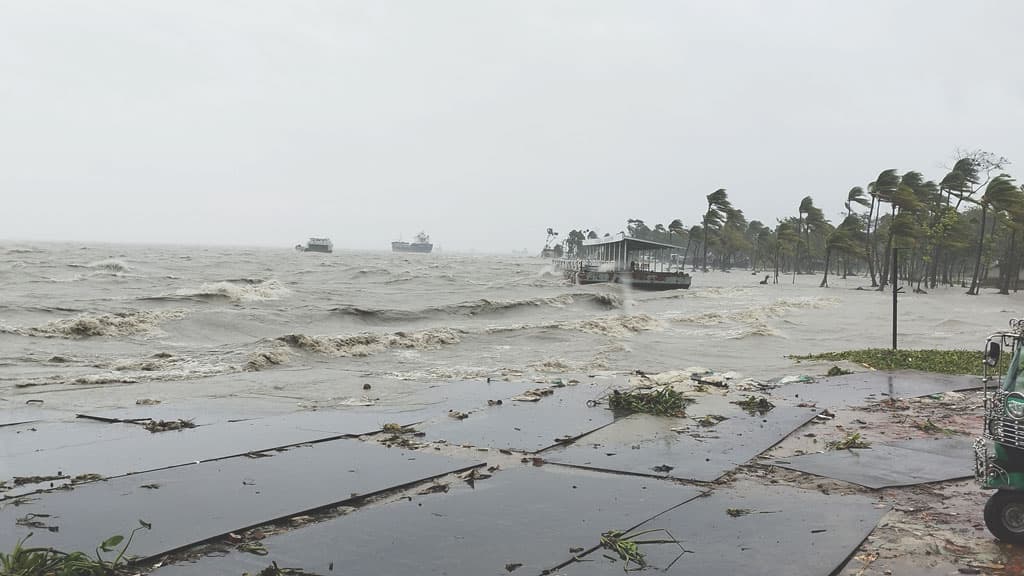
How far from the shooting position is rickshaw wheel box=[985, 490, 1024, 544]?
480 cm

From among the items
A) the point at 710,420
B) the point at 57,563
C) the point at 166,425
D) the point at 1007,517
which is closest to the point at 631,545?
the point at 1007,517

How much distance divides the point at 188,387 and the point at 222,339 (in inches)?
342

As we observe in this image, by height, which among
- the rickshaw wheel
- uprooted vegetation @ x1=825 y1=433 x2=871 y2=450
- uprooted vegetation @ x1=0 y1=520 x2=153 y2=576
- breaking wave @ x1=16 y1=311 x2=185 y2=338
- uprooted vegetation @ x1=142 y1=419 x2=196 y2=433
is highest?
the rickshaw wheel

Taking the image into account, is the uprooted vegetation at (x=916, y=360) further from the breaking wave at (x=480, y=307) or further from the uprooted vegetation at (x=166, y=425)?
the breaking wave at (x=480, y=307)

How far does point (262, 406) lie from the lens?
A: 10.4m

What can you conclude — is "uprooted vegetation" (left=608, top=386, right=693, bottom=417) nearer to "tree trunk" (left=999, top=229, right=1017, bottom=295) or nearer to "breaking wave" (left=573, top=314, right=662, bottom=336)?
"breaking wave" (left=573, top=314, right=662, bottom=336)

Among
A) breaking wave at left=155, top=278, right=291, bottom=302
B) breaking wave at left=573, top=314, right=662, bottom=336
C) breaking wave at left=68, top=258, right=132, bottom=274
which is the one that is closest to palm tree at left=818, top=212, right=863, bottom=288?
breaking wave at left=573, top=314, right=662, bottom=336

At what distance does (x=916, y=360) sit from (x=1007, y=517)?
11.3 meters

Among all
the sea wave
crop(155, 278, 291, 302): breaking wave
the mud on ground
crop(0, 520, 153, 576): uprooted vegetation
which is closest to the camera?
crop(0, 520, 153, 576): uprooted vegetation

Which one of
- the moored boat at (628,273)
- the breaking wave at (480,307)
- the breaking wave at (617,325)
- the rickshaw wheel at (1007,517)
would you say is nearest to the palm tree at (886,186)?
the moored boat at (628,273)

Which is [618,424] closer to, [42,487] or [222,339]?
[42,487]

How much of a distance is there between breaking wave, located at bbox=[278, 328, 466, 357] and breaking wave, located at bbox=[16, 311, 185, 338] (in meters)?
5.87

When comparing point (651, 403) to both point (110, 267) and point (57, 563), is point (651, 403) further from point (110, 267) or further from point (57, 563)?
point (110, 267)

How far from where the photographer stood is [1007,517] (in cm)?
484
